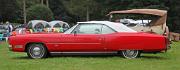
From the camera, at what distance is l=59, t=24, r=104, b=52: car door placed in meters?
15.9

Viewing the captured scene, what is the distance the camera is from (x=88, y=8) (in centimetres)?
8275

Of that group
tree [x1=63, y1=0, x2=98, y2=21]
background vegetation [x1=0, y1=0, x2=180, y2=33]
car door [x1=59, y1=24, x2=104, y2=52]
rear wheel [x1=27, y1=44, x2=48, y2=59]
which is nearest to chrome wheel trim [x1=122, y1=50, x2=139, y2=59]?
car door [x1=59, y1=24, x2=104, y2=52]

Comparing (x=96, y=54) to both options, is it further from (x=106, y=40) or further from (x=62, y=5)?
(x=62, y=5)

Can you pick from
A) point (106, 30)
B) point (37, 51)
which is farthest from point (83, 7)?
point (106, 30)

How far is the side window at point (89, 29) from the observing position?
16.1 m

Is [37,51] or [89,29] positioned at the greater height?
[89,29]

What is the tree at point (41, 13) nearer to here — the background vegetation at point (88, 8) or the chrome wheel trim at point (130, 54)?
the background vegetation at point (88, 8)

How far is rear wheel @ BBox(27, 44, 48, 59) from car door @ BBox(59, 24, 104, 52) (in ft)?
2.07

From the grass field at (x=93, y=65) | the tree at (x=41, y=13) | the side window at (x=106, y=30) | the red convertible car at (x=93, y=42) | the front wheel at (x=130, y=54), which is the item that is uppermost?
the tree at (x=41, y=13)

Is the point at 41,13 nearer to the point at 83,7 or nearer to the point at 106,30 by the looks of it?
the point at 83,7

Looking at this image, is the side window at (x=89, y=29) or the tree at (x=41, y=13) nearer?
the side window at (x=89, y=29)

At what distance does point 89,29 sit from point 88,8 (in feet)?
219

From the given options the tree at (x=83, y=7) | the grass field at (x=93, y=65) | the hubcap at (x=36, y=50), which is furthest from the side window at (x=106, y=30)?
the tree at (x=83, y=7)

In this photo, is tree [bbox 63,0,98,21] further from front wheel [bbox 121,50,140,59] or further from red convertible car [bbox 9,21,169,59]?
front wheel [bbox 121,50,140,59]
